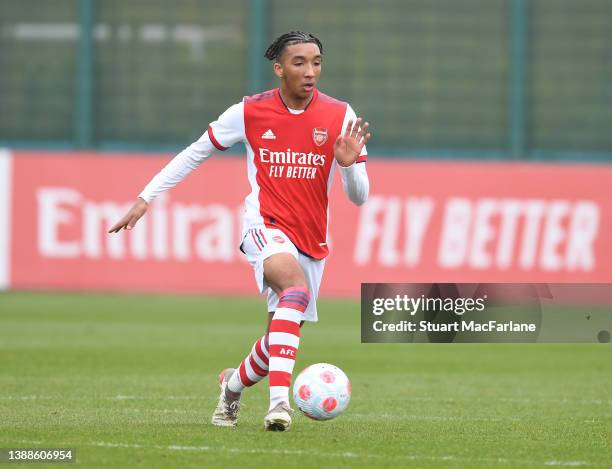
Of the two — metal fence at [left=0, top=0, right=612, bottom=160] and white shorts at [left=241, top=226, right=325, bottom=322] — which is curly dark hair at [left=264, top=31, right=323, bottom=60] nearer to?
white shorts at [left=241, top=226, right=325, bottom=322]

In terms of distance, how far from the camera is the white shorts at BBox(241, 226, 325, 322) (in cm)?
800

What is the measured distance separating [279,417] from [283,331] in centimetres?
47

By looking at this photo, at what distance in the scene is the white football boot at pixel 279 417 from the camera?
771cm

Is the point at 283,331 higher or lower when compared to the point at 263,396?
higher

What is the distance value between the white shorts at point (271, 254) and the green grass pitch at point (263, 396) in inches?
30.1

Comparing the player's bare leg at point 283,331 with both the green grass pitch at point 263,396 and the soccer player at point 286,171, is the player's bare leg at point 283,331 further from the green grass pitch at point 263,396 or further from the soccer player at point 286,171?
the green grass pitch at point 263,396

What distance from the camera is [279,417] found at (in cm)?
771

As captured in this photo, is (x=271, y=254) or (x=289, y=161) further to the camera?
(x=289, y=161)

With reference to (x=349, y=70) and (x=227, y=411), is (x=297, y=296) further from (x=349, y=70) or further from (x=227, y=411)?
(x=349, y=70)

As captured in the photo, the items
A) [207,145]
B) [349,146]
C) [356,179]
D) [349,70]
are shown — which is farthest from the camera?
[349,70]

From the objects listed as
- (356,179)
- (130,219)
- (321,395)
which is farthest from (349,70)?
(321,395)

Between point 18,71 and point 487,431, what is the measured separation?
1614 cm

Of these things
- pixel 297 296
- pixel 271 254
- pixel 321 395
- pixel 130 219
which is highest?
pixel 130 219

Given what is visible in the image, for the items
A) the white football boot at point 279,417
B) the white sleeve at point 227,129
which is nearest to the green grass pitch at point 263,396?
the white football boot at point 279,417
